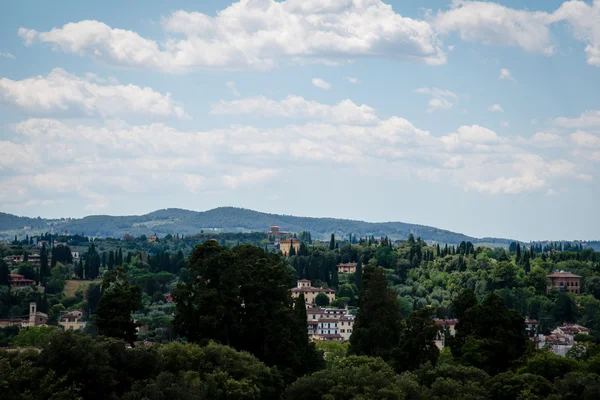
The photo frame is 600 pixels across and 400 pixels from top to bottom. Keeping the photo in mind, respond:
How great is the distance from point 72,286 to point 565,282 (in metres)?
73.3

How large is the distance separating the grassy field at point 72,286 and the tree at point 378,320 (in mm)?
94523

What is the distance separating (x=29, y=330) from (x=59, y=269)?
71.0m

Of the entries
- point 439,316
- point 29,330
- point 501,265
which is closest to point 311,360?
point 29,330

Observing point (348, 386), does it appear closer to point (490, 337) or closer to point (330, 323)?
point (490, 337)

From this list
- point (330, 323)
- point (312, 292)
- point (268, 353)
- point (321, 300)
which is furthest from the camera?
point (312, 292)

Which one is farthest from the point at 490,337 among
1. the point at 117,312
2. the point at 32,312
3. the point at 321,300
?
the point at 321,300

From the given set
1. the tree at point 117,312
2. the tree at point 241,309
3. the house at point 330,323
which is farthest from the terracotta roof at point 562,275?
the tree at point 117,312

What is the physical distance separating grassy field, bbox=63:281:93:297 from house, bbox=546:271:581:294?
6858cm

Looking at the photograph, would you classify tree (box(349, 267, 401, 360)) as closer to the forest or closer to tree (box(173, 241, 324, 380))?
the forest

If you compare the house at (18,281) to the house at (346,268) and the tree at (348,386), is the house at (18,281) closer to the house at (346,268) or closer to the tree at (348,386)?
the house at (346,268)

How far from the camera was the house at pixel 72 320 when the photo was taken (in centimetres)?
12494

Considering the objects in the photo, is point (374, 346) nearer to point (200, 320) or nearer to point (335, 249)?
point (200, 320)

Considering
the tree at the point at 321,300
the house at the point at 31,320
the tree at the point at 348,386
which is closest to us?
the tree at the point at 348,386

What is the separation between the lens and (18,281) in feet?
518
